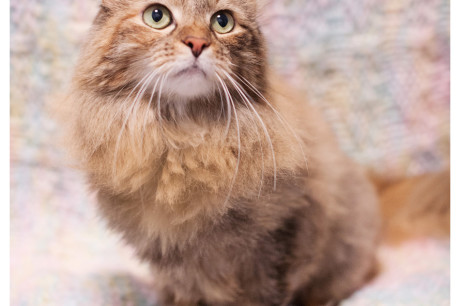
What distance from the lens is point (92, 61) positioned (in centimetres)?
108

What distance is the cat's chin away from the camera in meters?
0.99

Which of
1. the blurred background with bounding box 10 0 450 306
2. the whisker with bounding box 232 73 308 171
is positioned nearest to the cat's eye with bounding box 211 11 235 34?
the whisker with bounding box 232 73 308 171

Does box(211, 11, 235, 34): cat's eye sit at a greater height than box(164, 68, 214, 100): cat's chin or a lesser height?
greater

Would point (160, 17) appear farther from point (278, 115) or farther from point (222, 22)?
point (278, 115)

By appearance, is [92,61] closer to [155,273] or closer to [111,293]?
[155,273]

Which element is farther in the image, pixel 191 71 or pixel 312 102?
pixel 312 102

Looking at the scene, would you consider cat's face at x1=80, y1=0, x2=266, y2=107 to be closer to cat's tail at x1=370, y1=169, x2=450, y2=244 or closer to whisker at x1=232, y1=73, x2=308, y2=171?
whisker at x1=232, y1=73, x2=308, y2=171

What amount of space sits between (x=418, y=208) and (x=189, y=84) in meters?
1.17

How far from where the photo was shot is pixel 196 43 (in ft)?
3.13
